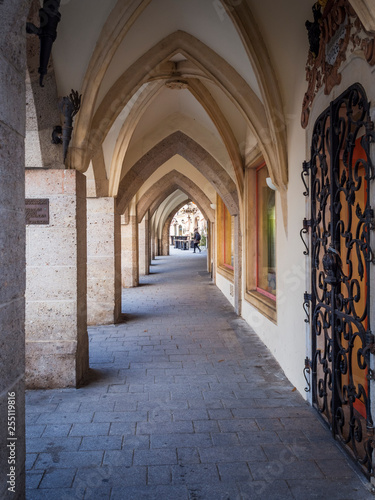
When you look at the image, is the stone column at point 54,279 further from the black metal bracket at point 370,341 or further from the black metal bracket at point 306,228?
the black metal bracket at point 370,341

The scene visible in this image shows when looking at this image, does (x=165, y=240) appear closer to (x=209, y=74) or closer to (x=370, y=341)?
(x=209, y=74)

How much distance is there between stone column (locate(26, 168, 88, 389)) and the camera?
3.87 m

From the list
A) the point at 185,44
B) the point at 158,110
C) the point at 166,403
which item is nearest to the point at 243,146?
the point at 158,110

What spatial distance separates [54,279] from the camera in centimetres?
390

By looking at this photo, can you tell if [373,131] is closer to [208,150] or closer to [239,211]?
[239,211]

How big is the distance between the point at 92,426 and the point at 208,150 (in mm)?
5498

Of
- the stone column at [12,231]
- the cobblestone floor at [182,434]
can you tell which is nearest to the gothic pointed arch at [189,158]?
the cobblestone floor at [182,434]

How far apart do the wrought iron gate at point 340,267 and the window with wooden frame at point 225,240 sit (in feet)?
18.7

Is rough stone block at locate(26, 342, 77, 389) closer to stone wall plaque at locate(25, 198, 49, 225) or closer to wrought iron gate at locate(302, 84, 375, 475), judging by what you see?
stone wall plaque at locate(25, 198, 49, 225)

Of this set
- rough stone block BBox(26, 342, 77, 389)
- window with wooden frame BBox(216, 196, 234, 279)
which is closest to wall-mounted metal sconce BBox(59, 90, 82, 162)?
rough stone block BBox(26, 342, 77, 389)

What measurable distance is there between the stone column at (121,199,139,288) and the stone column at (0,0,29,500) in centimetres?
925

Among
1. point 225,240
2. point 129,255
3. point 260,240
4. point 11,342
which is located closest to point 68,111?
point 11,342

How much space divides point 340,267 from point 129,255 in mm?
8706

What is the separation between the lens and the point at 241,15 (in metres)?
3.68
